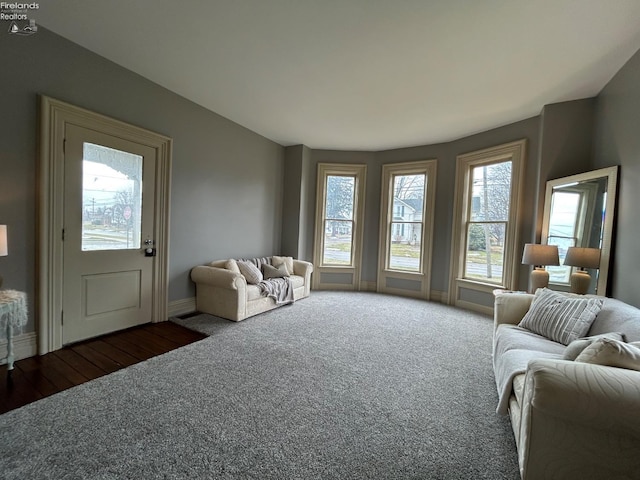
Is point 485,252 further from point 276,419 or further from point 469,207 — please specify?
point 276,419

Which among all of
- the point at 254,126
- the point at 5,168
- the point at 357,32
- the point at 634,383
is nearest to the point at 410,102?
the point at 357,32

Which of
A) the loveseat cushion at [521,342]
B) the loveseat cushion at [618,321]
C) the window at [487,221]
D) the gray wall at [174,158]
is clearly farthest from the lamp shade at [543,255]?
the gray wall at [174,158]

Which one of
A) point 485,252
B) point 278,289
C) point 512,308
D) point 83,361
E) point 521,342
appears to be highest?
point 485,252

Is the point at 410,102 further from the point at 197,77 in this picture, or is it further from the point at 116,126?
the point at 116,126

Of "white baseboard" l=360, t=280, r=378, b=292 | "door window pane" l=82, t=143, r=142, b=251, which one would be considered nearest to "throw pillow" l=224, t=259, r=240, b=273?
"door window pane" l=82, t=143, r=142, b=251

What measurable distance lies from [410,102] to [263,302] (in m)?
3.22

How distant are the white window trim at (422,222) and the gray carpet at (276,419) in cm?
222

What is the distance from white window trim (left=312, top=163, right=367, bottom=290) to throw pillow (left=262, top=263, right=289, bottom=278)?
1.17 m

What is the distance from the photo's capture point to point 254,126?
4.38 m

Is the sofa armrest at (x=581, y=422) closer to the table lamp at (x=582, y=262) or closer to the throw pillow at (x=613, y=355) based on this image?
the throw pillow at (x=613, y=355)

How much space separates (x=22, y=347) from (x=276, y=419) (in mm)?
2342

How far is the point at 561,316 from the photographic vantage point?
6.77ft

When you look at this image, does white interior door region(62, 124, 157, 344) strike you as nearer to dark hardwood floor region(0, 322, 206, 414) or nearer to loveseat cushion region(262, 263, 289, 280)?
dark hardwood floor region(0, 322, 206, 414)

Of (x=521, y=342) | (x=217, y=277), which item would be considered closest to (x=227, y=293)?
(x=217, y=277)
